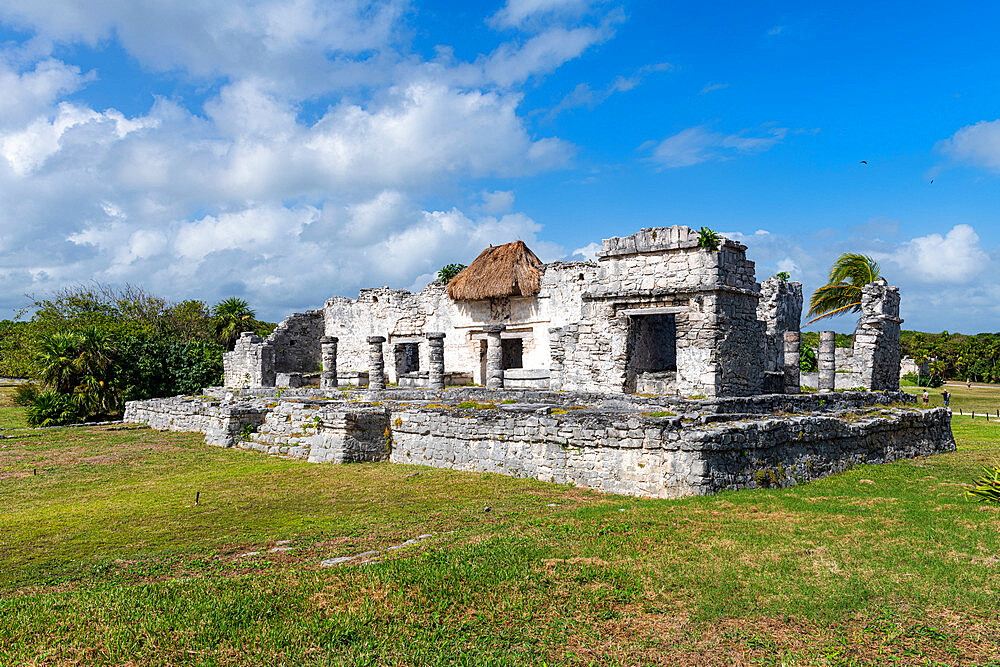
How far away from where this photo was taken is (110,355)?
731 inches

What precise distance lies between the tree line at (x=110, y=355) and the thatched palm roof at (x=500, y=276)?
8511 millimetres

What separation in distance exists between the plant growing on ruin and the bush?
50.0 feet

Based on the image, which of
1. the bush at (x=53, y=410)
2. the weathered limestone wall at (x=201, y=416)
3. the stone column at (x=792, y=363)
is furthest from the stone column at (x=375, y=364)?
the stone column at (x=792, y=363)

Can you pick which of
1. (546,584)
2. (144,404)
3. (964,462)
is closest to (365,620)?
(546,584)

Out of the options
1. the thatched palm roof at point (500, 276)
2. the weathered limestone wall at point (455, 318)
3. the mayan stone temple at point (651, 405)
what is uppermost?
the thatched palm roof at point (500, 276)

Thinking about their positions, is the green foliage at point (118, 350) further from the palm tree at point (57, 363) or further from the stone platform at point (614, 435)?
the stone platform at point (614, 435)

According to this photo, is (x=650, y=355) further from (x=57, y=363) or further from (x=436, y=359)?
(x=57, y=363)

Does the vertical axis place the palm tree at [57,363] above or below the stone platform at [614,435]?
above

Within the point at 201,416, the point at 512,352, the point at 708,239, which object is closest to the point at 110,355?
the point at 201,416

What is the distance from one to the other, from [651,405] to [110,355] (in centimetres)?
1569

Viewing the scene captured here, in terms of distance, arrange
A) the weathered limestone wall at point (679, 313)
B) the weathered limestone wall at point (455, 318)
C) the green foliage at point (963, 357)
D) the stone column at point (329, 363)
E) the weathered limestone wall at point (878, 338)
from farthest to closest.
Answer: the green foliage at point (963, 357), the weathered limestone wall at point (455, 318), the stone column at point (329, 363), the weathered limestone wall at point (878, 338), the weathered limestone wall at point (679, 313)

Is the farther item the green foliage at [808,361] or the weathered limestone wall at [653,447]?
the green foliage at [808,361]

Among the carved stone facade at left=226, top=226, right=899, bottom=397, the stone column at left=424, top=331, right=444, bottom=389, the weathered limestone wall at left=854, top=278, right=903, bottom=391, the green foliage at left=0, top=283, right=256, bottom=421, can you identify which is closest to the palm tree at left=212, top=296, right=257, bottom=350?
the green foliage at left=0, top=283, right=256, bottom=421

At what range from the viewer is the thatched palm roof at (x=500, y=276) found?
1933 cm
